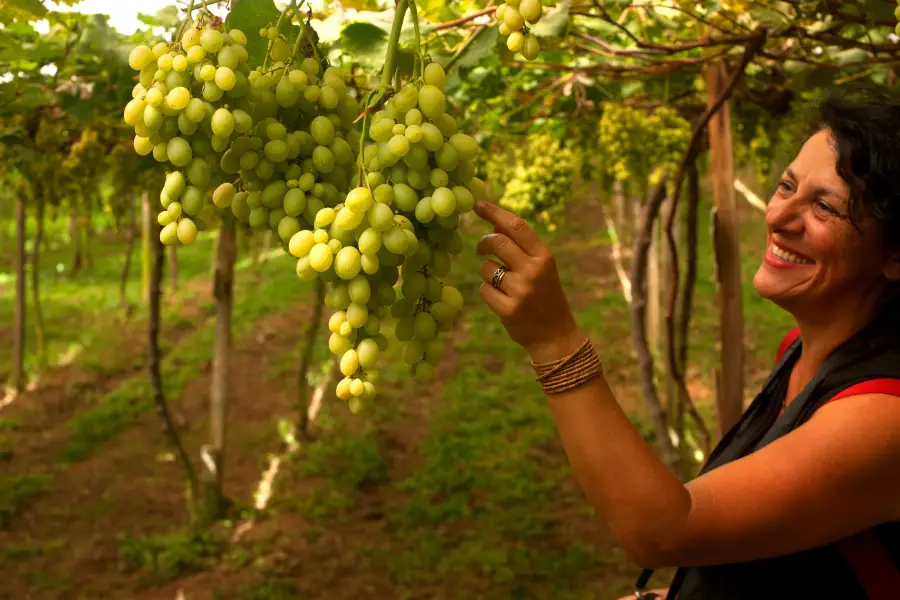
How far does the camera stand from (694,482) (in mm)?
1052

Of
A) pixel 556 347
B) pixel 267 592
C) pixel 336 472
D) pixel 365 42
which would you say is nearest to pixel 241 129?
pixel 556 347

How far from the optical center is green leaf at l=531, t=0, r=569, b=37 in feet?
5.32

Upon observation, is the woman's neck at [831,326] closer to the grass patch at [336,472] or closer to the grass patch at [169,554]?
the grass patch at [169,554]

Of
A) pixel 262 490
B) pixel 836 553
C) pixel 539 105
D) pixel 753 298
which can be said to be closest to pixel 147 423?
pixel 262 490

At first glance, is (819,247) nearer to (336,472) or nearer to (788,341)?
(788,341)

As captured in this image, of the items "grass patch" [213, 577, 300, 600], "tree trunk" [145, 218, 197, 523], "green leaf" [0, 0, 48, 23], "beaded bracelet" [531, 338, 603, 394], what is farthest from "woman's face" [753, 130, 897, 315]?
"tree trunk" [145, 218, 197, 523]

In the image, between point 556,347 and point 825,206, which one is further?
point 825,206

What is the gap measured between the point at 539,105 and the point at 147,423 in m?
4.57

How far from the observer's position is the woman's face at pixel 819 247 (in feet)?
4.13

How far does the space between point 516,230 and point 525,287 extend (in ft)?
0.23

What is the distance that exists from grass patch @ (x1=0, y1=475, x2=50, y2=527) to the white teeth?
5.16 meters

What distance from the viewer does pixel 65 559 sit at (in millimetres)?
4582

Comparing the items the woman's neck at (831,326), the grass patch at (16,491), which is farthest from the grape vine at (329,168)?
the grass patch at (16,491)

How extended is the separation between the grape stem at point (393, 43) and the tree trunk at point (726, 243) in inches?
85.2
